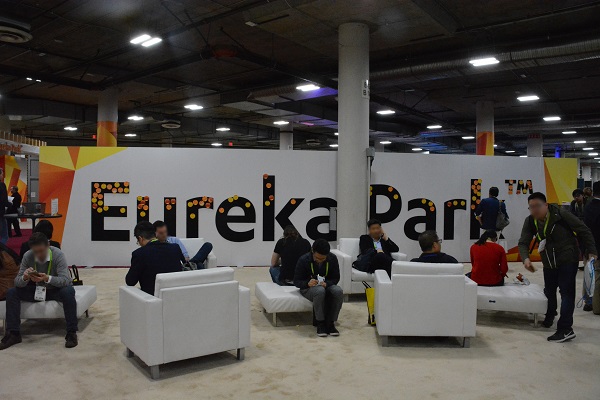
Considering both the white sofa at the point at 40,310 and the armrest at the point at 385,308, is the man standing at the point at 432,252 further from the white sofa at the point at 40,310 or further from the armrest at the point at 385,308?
the white sofa at the point at 40,310

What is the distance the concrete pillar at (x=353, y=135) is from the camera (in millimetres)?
8383

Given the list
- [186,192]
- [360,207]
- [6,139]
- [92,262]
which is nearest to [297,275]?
[360,207]

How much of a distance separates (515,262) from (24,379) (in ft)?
30.1

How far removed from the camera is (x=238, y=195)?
30.6 ft

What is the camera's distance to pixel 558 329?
4.98 metres

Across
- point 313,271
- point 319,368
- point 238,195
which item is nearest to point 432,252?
point 313,271

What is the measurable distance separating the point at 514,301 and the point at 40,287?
4.85 metres

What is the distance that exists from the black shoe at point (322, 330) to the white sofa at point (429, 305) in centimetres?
66

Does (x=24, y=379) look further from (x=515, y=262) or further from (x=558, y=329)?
(x=515, y=262)

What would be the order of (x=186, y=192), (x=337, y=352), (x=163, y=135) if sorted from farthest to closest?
(x=163, y=135) < (x=186, y=192) < (x=337, y=352)

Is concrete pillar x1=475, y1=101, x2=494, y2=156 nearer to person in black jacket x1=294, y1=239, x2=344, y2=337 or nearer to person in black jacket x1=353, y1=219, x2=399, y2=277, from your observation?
person in black jacket x1=353, y1=219, x2=399, y2=277

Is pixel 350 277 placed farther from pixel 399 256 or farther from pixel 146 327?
pixel 146 327

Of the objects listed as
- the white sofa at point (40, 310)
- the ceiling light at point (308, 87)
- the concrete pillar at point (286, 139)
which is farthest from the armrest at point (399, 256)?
the concrete pillar at point (286, 139)

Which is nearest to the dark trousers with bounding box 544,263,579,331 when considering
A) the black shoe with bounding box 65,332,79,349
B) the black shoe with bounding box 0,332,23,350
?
the black shoe with bounding box 65,332,79,349
